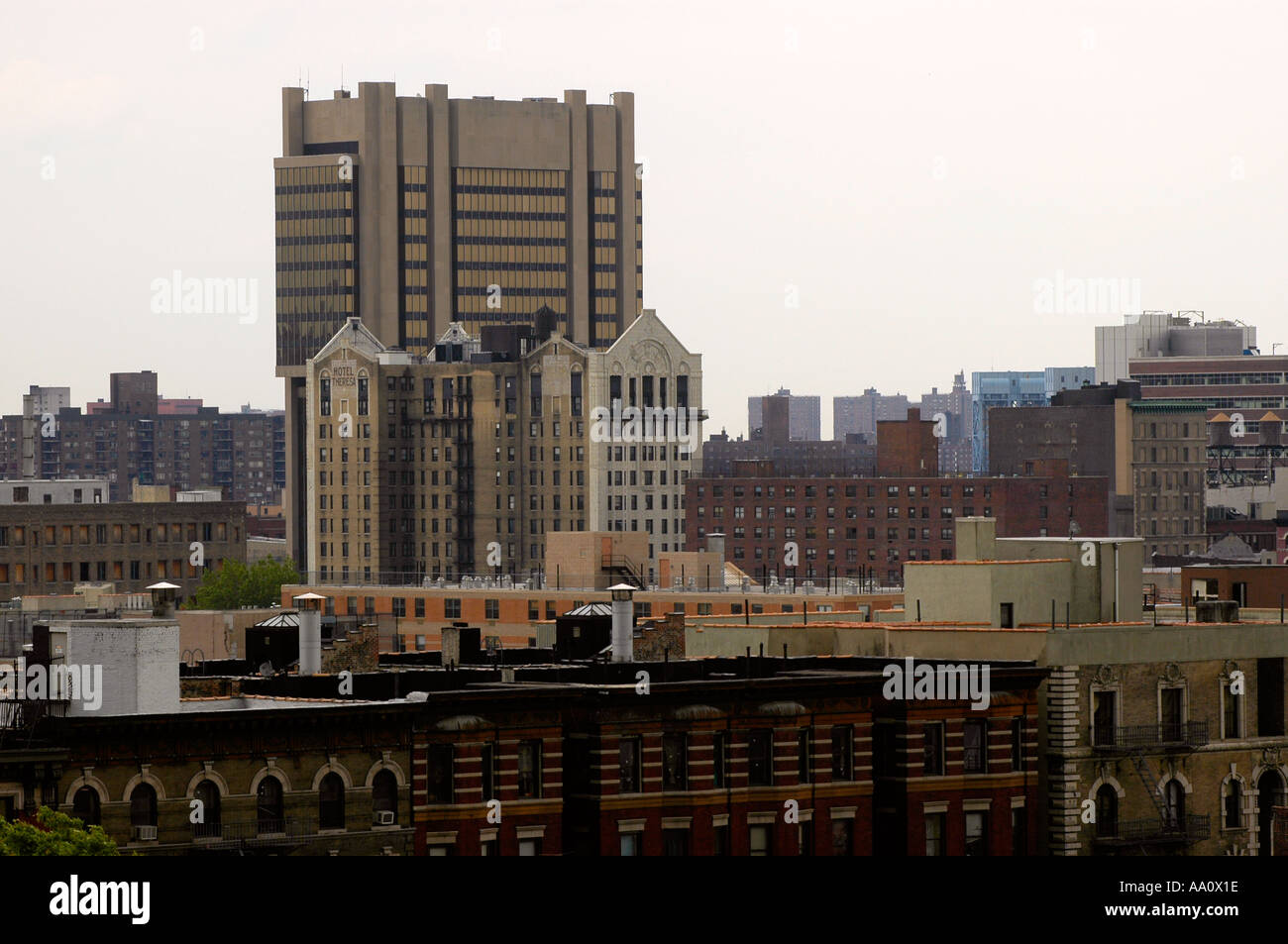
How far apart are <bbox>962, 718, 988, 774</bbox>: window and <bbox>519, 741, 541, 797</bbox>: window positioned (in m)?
14.2

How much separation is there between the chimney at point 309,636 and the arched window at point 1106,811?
2315 centimetres

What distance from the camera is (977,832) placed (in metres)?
78.8

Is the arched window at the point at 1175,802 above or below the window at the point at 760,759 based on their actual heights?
below

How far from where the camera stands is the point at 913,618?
93312 mm

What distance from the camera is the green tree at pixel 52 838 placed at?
55.9 meters

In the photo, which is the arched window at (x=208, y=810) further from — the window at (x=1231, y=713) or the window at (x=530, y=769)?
the window at (x=1231, y=713)

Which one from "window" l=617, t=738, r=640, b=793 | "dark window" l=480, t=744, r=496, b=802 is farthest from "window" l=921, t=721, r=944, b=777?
"dark window" l=480, t=744, r=496, b=802

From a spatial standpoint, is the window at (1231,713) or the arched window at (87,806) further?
the window at (1231,713)

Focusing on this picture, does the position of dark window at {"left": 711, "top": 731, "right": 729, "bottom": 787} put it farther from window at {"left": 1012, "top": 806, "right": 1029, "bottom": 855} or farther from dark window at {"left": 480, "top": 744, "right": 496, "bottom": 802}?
window at {"left": 1012, "top": 806, "right": 1029, "bottom": 855}

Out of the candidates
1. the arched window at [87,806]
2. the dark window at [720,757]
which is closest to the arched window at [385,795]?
the arched window at [87,806]
